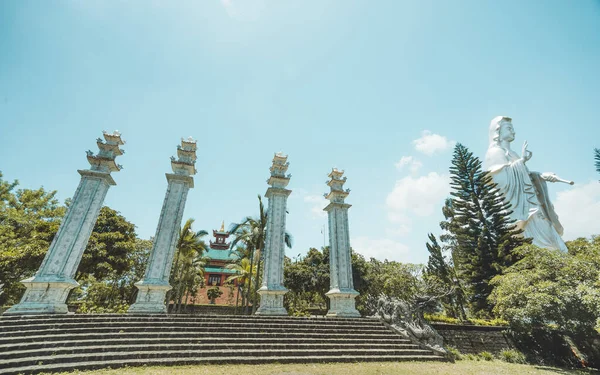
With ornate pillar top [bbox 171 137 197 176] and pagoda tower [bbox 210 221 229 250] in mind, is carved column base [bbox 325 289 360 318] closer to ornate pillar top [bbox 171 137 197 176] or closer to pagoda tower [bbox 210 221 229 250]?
ornate pillar top [bbox 171 137 197 176]

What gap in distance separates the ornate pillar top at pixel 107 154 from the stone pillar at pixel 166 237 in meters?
2.02

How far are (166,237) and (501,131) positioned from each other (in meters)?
30.2

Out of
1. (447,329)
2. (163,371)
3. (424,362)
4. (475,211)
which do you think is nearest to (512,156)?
(475,211)

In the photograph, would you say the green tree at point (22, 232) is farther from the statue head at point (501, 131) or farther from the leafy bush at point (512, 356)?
the statue head at point (501, 131)

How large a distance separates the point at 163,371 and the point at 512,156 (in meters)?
30.3

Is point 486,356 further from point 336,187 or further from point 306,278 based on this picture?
point 306,278

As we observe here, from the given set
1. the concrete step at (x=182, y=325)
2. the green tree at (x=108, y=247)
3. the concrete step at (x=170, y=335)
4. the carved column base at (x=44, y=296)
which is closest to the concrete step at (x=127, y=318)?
the concrete step at (x=182, y=325)

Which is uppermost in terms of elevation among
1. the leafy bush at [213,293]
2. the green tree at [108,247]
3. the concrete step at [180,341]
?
the green tree at [108,247]

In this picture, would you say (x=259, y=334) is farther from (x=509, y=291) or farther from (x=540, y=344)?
(x=540, y=344)

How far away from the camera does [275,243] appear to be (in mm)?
11883

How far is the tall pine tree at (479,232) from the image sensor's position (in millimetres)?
18219

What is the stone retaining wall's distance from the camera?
35.5 feet

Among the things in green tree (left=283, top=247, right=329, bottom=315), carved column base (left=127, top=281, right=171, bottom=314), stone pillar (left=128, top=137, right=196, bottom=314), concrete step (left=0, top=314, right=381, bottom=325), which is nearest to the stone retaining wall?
concrete step (left=0, top=314, right=381, bottom=325)

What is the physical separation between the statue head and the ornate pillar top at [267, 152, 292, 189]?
23467 mm
